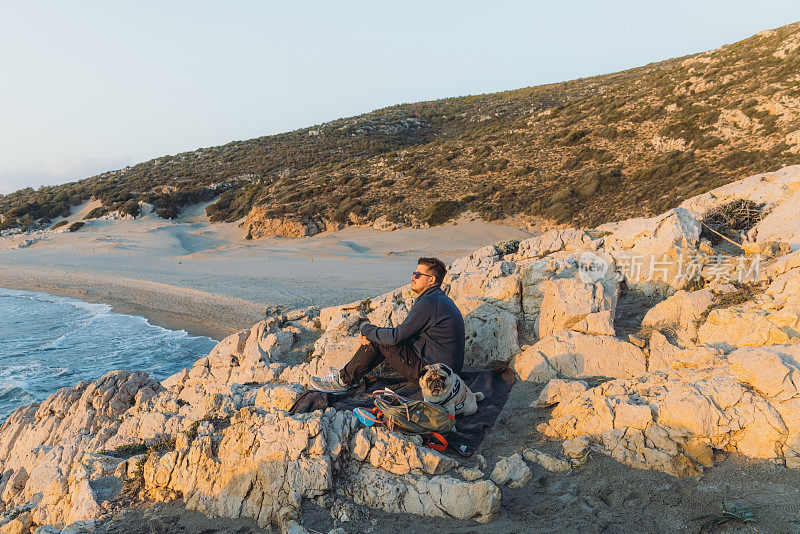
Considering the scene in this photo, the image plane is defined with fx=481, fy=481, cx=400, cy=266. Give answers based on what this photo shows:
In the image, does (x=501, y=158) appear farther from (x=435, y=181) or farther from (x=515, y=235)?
(x=515, y=235)

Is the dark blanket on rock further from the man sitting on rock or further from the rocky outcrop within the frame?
the rocky outcrop

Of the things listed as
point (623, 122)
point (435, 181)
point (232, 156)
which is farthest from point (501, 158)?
point (232, 156)

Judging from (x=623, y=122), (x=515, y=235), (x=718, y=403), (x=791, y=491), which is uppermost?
(x=623, y=122)

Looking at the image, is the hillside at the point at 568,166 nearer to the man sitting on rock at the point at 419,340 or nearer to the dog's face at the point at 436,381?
the man sitting on rock at the point at 419,340

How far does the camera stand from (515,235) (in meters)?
26.8

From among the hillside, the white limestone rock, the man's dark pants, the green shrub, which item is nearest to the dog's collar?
the man's dark pants

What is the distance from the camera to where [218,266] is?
23.0 meters

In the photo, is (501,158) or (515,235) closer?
(515,235)

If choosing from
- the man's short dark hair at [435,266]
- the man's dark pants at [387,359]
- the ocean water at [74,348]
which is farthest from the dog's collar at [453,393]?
the ocean water at [74,348]

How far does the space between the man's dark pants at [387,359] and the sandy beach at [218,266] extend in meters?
10.5

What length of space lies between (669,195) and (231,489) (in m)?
26.0

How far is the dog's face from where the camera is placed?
13.5ft

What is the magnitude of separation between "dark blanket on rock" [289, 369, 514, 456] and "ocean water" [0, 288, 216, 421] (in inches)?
325

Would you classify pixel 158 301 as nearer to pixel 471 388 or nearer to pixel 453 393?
pixel 471 388
